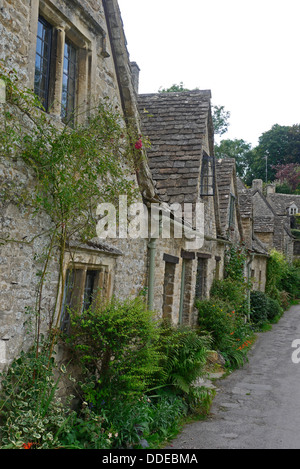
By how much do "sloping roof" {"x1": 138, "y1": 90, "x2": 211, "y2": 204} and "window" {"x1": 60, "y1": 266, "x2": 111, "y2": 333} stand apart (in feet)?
13.4

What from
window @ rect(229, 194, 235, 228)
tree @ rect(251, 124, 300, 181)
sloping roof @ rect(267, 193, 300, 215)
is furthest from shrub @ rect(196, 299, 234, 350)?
tree @ rect(251, 124, 300, 181)

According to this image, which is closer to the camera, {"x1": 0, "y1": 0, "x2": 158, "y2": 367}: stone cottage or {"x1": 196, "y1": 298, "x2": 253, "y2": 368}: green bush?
{"x1": 0, "y1": 0, "x2": 158, "y2": 367}: stone cottage

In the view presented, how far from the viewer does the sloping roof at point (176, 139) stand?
10664 mm

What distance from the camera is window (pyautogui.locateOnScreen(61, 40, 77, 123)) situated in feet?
20.3

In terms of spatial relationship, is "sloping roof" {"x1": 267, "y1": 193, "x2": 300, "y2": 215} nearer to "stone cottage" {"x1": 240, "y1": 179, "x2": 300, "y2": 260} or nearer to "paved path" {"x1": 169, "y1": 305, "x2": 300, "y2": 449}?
"stone cottage" {"x1": 240, "y1": 179, "x2": 300, "y2": 260}

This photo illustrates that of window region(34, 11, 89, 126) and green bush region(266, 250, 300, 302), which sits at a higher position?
window region(34, 11, 89, 126)

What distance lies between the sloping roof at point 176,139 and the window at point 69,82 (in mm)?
4259

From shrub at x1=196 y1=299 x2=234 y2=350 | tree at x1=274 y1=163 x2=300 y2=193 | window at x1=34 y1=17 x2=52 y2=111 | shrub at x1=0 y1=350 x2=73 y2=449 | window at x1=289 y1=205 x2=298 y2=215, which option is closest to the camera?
shrub at x1=0 y1=350 x2=73 y2=449

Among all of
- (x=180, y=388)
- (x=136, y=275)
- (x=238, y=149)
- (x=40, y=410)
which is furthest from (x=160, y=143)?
(x=238, y=149)

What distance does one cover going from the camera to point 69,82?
20.9 feet

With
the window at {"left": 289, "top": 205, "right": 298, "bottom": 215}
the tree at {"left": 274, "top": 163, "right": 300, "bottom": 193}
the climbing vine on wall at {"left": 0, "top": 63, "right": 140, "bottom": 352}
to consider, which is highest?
the tree at {"left": 274, "top": 163, "right": 300, "bottom": 193}

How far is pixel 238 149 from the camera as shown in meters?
54.5

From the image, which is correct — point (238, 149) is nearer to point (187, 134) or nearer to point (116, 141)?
point (187, 134)

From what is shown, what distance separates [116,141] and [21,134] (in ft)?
7.01
